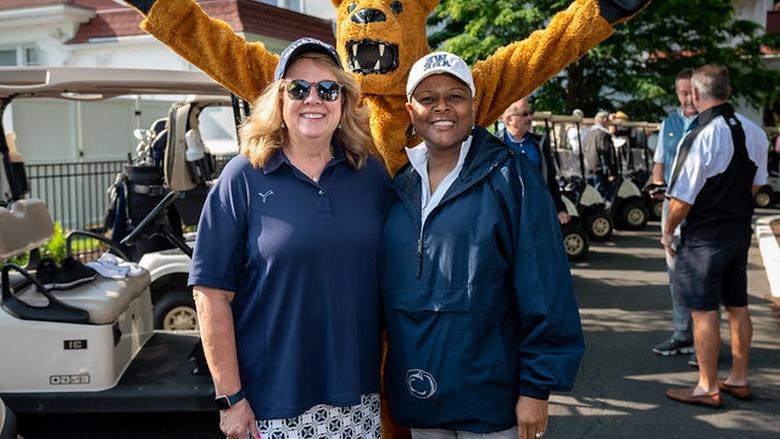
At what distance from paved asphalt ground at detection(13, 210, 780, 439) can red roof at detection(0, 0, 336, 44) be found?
33.8ft

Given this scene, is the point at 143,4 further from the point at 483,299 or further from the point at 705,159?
the point at 705,159

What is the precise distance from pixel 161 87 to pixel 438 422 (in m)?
Answer: 3.12

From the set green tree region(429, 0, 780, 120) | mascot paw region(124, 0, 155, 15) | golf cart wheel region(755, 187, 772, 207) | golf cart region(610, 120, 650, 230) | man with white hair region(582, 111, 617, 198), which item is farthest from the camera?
golf cart wheel region(755, 187, 772, 207)

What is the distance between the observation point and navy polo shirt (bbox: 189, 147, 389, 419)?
2.23 m

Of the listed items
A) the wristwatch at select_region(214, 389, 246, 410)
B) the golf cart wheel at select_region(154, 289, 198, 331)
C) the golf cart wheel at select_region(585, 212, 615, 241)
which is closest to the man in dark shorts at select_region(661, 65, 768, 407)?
the wristwatch at select_region(214, 389, 246, 410)

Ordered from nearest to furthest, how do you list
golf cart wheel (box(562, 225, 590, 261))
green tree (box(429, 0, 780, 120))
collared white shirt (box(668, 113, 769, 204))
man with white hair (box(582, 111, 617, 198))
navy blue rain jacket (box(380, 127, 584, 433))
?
navy blue rain jacket (box(380, 127, 584, 433))
collared white shirt (box(668, 113, 769, 204))
golf cart wheel (box(562, 225, 590, 261))
man with white hair (box(582, 111, 617, 198))
green tree (box(429, 0, 780, 120))

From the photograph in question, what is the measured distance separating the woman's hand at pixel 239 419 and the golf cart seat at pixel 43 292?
206cm

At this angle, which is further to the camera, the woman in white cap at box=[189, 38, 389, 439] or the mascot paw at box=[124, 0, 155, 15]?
the mascot paw at box=[124, 0, 155, 15]

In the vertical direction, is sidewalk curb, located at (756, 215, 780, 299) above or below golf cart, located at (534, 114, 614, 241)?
below

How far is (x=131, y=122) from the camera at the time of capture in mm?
15000

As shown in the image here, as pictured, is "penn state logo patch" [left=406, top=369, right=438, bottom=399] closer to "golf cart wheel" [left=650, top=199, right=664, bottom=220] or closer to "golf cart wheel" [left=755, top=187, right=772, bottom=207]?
"golf cart wheel" [left=650, top=199, right=664, bottom=220]

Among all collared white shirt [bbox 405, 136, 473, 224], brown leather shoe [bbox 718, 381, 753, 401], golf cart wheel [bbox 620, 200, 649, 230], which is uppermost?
collared white shirt [bbox 405, 136, 473, 224]

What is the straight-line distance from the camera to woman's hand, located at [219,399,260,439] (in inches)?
89.7

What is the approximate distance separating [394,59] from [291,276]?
51.5 inches
